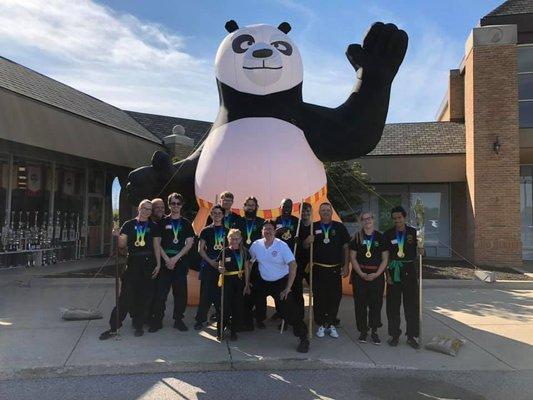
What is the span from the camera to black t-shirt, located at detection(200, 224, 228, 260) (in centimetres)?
564

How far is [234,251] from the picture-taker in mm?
5488

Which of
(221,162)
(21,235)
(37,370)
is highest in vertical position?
(221,162)

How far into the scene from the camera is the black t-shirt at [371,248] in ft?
17.7

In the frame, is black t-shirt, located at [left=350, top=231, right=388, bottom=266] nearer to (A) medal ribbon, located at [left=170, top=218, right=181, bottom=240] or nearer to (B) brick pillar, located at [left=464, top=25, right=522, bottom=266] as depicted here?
(A) medal ribbon, located at [left=170, top=218, right=181, bottom=240]

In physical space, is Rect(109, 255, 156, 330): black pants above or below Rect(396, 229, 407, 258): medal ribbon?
below

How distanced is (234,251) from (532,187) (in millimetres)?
13191

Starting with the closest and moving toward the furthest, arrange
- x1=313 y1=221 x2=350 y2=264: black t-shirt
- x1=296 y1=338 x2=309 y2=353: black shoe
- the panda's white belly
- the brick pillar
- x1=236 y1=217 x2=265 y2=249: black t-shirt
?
x1=296 y1=338 x2=309 y2=353: black shoe → x1=313 y1=221 x2=350 y2=264: black t-shirt → x1=236 y1=217 x2=265 y2=249: black t-shirt → the panda's white belly → the brick pillar

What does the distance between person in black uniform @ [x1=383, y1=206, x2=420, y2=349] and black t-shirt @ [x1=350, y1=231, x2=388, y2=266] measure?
81 mm

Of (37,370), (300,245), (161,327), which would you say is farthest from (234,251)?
(37,370)

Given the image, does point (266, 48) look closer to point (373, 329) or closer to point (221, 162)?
point (221, 162)

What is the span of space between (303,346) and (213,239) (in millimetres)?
1582

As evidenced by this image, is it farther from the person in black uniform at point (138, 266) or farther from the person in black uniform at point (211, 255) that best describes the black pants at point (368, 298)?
the person in black uniform at point (138, 266)

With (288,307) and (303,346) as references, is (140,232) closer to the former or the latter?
(288,307)

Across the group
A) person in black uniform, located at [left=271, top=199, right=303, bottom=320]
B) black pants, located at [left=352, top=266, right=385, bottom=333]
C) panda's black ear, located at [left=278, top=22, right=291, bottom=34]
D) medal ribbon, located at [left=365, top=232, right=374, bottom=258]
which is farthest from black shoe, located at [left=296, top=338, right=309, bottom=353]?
panda's black ear, located at [left=278, top=22, right=291, bottom=34]
